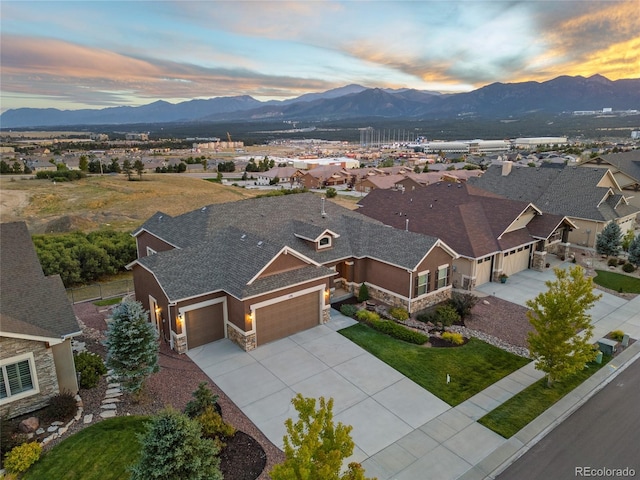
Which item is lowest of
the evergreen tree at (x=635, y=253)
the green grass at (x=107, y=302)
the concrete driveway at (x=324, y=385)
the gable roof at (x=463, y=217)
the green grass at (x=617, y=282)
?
the green grass at (x=617, y=282)

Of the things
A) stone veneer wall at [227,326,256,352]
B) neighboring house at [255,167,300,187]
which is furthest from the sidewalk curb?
neighboring house at [255,167,300,187]

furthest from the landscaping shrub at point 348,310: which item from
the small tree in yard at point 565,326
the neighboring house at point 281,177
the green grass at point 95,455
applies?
the neighboring house at point 281,177

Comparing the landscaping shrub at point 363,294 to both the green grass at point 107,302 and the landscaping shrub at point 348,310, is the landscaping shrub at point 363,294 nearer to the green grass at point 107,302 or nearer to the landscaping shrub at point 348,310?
the landscaping shrub at point 348,310

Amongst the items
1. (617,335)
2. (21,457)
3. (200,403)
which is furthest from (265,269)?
(617,335)

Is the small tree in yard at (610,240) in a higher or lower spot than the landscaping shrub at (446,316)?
higher

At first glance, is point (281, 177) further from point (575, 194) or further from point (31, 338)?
point (31, 338)

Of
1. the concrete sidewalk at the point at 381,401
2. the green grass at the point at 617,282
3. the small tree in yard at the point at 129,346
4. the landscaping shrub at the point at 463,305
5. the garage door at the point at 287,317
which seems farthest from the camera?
the green grass at the point at 617,282
